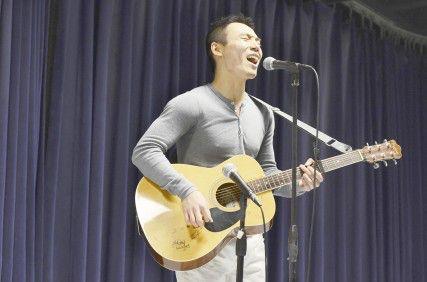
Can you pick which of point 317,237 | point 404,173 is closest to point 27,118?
point 317,237

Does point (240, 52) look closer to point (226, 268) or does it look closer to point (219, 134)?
point (219, 134)

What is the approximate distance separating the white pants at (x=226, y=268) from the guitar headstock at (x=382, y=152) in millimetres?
608

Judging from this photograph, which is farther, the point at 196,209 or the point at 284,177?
the point at 284,177

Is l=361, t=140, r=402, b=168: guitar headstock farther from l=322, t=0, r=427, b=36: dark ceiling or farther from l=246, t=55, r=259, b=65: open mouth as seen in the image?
l=322, t=0, r=427, b=36: dark ceiling

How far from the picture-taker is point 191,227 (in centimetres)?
256

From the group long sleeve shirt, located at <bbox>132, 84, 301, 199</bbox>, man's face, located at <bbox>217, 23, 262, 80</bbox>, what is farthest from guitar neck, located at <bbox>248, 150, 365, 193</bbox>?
man's face, located at <bbox>217, 23, 262, 80</bbox>

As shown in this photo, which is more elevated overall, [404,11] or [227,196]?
[404,11]

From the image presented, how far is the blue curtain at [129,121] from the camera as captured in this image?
8.91 feet

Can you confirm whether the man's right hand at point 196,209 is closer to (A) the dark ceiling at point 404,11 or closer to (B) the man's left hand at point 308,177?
(B) the man's left hand at point 308,177

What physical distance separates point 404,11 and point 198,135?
2.65 meters

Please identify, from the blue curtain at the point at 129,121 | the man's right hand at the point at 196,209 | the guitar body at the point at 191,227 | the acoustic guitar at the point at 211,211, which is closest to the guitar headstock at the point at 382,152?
the acoustic guitar at the point at 211,211

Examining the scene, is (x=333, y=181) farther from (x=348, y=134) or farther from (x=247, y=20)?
(x=247, y=20)

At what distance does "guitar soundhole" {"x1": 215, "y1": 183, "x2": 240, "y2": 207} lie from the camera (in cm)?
265

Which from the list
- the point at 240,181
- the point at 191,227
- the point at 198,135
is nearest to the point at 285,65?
the point at 240,181
